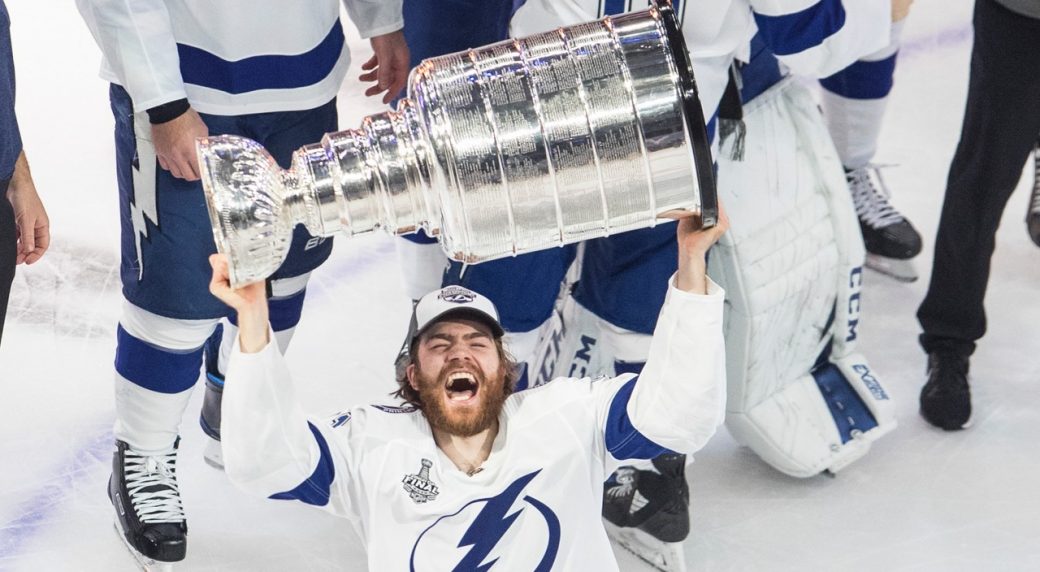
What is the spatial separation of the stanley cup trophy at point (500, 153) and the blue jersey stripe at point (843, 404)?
114 centimetres

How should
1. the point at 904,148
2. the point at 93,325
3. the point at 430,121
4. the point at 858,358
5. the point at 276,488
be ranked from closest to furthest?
the point at 430,121 → the point at 276,488 → the point at 858,358 → the point at 93,325 → the point at 904,148

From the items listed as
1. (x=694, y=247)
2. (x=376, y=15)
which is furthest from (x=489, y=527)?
(x=376, y=15)

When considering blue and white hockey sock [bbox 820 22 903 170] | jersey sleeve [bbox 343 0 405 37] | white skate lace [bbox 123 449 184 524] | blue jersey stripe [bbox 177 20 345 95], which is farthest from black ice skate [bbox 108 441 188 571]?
blue and white hockey sock [bbox 820 22 903 170]

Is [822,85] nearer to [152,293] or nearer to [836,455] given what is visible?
[836,455]

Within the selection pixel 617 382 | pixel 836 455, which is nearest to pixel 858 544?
pixel 836 455

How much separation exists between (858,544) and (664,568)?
0.32m

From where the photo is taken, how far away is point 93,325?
299 centimetres

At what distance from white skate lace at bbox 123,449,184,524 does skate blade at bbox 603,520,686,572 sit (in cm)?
70

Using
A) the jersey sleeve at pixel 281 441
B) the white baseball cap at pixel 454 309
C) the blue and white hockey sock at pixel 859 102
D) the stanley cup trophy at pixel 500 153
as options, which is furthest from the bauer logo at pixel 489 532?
the blue and white hockey sock at pixel 859 102

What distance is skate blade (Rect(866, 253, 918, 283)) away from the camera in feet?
10.5

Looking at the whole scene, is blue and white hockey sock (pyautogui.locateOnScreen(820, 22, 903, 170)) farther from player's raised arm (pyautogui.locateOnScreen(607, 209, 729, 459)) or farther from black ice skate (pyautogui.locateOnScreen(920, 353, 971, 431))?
player's raised arm (pyautogui.locateOnScreen(607, 209, 729, 459))

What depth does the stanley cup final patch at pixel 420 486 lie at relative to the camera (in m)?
1.89

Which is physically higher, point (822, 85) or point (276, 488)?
point (276, 488)

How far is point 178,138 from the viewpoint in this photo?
6.62 feet
